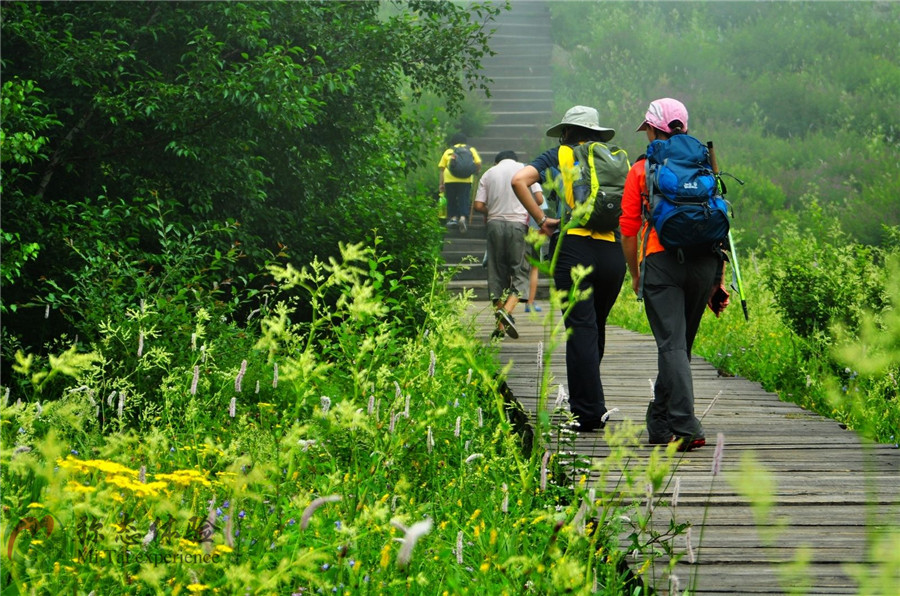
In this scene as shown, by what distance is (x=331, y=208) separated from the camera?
33.4ft

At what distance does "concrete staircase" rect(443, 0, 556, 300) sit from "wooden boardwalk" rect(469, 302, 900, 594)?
874 centimetres

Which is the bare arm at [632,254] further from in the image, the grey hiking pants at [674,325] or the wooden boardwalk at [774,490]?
the wooden boardwalk at [774,490]

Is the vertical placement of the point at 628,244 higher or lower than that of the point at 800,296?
higher

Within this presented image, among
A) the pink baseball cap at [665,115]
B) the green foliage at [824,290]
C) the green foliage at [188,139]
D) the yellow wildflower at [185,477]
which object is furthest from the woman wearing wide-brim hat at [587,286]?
the yellow wildflower at [185,477]

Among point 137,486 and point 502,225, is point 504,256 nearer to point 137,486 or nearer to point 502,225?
point 502,225

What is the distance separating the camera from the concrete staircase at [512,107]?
17500 millimetres

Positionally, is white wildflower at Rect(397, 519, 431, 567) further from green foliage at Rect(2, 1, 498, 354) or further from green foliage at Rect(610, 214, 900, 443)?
green foliage at Rect(610, 214, 900, 443)

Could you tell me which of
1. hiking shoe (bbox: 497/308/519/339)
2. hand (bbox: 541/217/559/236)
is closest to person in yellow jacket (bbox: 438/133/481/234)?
hiking shoe (bbox: 497/308/519/339)

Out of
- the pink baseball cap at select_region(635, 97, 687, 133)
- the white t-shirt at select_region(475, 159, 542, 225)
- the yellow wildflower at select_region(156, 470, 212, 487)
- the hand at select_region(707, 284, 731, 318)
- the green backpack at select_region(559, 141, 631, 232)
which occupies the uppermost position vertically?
the pink baseball cap at select_region(635, 97, 687, 133)

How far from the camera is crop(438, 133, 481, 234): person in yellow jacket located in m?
16.8

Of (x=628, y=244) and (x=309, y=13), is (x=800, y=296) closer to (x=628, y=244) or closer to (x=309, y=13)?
(x=628, y=244)

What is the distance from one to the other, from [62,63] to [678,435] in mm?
5571

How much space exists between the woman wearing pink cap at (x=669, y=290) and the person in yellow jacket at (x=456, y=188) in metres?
11.3

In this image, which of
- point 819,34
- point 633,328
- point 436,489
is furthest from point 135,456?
point 819,34
